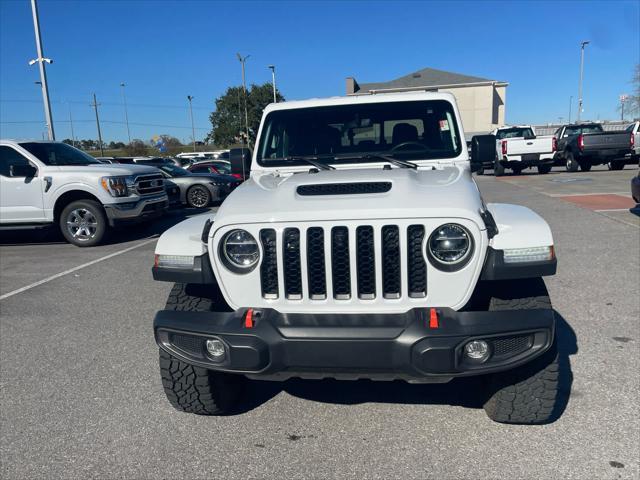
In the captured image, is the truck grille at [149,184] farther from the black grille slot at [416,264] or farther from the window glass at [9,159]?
the black grille slot at [416,264]

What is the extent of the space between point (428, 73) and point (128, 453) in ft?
190

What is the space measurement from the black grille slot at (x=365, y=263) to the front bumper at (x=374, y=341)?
0.44 ft

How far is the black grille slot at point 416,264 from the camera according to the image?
2.51 metres

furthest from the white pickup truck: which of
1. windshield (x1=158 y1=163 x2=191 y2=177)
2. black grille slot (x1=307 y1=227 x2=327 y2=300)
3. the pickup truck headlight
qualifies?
black grille slot (x1=307 y1=227 x2=327 y2=300)

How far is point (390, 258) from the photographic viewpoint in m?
2.53

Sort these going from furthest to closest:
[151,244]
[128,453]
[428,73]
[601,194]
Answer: [428,73] → [601,194] → [151,244] → [128,453]

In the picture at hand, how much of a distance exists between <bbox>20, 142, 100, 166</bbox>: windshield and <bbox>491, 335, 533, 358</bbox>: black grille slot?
8.95 meters

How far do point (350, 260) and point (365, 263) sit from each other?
0.29 feet

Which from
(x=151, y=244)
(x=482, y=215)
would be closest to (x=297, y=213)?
(x=482, y=215)

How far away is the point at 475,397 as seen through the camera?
3.29 m

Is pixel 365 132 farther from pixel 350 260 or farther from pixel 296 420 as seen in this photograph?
pixel 296 420

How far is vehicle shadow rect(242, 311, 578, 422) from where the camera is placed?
328cm

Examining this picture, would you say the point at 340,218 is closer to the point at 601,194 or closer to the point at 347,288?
the point at 347,288

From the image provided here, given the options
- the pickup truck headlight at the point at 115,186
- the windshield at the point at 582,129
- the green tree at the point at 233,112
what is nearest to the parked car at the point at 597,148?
the windshield at the point at 582,129
